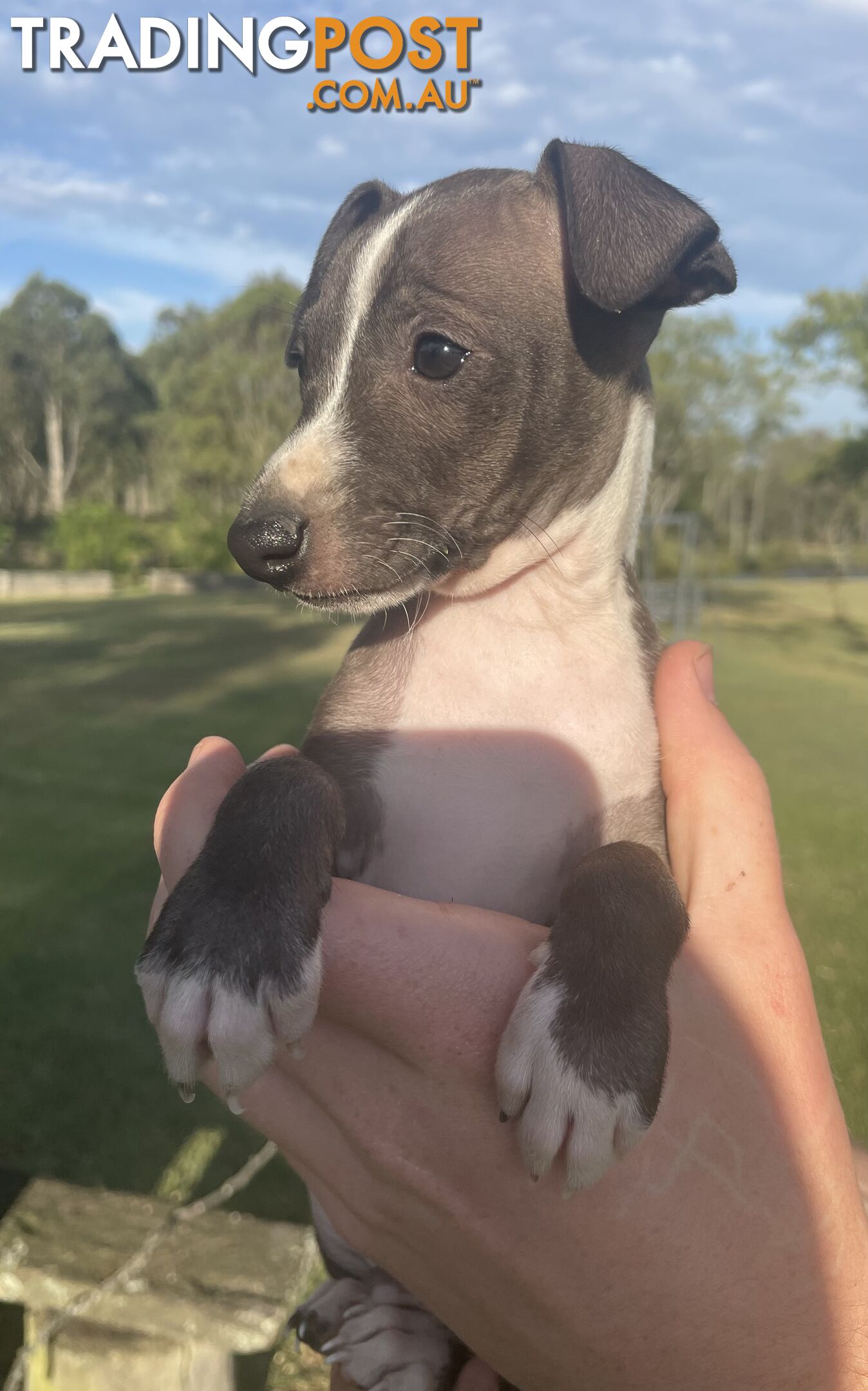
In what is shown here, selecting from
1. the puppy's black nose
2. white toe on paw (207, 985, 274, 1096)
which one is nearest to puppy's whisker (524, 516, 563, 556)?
the puppy's black nose

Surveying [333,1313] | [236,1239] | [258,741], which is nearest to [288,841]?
[333,1313]

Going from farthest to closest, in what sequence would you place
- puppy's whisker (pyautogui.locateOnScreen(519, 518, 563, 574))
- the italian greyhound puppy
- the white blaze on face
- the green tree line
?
the green tree line < puppy's whisker (pyautogui.locateOnScreen(519, 518, 563, 574)) < the white blaze on face < the italian greyhound puppy

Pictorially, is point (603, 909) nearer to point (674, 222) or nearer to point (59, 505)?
point (674, 222)

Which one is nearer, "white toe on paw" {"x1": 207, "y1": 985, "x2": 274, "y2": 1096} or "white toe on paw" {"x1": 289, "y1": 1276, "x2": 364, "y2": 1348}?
"white toe on paw" {"x1": 207, "y1": 985, "x2": 274, "y2": 1096}

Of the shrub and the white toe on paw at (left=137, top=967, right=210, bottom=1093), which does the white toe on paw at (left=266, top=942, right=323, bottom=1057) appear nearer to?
the white toe on paw at (left=137, top=967, right=210, bottom=1093)

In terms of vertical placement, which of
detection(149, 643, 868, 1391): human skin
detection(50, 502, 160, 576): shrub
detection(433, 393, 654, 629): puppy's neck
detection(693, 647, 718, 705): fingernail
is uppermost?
detection(433, 393, 654, 629): puppy's neck

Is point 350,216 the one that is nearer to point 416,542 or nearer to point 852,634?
point 416,542
